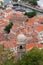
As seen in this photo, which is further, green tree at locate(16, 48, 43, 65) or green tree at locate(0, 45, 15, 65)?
green tree at locate(16, 48, 43, 65)

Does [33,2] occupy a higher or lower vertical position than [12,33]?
lower

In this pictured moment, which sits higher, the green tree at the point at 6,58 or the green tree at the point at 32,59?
the green tree at the point at 6,58

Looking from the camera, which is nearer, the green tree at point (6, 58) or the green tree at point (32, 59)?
the green tree at point (6, 58)

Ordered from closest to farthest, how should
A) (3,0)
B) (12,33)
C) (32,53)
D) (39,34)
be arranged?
(32,53) → (39,34) → (12,33) → (3,0)

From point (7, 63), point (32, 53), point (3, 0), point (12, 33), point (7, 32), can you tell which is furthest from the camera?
point (3, 0)

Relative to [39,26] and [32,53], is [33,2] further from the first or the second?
[32,53]

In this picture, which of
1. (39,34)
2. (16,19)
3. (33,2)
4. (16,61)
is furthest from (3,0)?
(16,61)

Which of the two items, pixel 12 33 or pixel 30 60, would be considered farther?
pixel 12 33

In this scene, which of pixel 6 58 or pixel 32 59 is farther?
pixel 32 59

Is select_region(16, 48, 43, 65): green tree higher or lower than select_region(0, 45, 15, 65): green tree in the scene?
lower

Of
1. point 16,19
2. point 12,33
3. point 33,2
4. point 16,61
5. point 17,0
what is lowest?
point 17,0

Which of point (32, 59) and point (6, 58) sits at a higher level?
point (6, 58)
